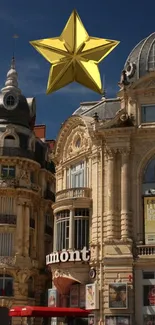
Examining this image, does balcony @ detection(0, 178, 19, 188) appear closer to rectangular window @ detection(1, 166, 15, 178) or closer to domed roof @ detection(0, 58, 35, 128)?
rectangular window @ detection(1, 166, 15, 178)

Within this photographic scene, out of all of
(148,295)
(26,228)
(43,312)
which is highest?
(26,228)

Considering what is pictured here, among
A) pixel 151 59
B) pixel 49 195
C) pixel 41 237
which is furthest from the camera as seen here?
pixel 49 195

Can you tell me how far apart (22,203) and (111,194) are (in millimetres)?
16284

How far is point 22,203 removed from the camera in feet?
203

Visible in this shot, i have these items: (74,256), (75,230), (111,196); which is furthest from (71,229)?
(111,196)

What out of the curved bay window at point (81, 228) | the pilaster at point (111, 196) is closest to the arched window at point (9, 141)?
the curved bay window at point (81, 228)

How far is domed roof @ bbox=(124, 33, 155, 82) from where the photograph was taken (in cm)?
5078

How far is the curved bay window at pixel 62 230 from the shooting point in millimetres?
49969

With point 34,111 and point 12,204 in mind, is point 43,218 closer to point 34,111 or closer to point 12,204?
point 12,204

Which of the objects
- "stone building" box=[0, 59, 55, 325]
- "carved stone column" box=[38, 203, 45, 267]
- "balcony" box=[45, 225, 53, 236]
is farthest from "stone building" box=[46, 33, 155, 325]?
"balcony" box=[45, 225, 53, 236]

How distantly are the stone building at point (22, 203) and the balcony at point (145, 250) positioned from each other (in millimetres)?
17021

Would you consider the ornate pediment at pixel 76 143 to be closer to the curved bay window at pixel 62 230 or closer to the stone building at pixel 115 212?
the stone building at pixel 115 212

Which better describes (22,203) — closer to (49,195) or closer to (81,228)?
(49,195)

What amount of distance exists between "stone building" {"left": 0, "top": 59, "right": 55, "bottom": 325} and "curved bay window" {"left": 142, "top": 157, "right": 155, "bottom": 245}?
1717 cm
